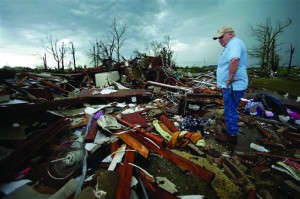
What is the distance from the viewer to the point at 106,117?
3.71 m

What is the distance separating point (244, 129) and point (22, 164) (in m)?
4.67

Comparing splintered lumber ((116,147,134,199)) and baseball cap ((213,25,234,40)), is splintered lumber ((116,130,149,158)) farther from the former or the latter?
baseball cap ((213,25,234,40))

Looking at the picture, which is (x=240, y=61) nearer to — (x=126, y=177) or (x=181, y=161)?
(x=181, y=161)

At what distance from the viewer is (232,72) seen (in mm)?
3154

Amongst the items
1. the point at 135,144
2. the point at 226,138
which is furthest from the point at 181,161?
the point at 226,138

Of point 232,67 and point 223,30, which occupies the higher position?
point 223,30

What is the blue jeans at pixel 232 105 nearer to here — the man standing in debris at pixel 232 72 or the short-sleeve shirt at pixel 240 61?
the man standing in debris at pixel 232 72

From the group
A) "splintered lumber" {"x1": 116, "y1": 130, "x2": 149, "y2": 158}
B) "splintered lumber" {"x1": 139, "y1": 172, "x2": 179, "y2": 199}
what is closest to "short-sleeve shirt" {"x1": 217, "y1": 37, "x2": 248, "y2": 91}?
"splintered lumber" {"x1": 116, "y1": 130, "x2": 149, "y2": 158}

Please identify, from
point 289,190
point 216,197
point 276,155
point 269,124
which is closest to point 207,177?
point 216,197

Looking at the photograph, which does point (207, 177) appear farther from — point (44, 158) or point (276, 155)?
point (44, 158)

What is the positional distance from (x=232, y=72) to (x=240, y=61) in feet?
1.17

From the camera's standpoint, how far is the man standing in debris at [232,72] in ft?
10.4

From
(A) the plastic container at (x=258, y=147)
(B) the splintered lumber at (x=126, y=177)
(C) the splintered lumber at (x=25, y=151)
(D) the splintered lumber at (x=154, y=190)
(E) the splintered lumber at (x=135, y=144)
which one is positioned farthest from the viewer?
(A) the plastic container at (x=258, y=147)

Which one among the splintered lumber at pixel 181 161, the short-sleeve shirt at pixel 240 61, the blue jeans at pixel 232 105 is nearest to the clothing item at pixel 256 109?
the blue jeans at pixel 232 105
